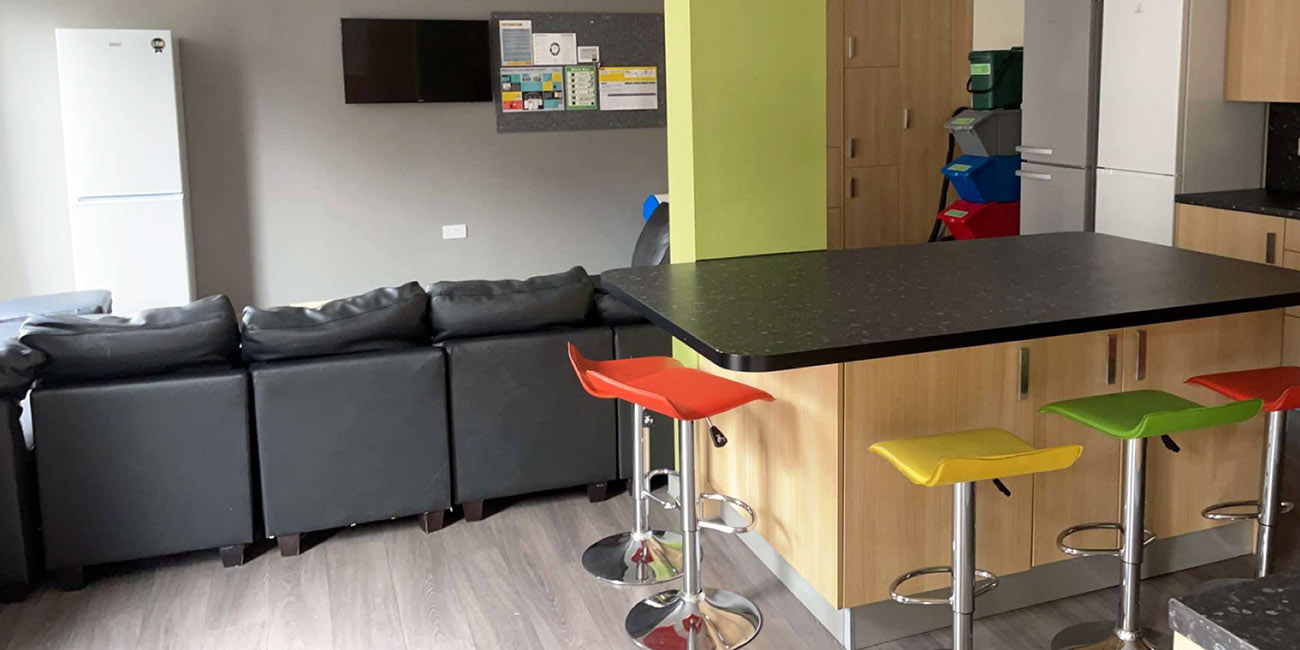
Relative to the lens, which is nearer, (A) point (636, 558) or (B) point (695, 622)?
(B) point (695, 622)

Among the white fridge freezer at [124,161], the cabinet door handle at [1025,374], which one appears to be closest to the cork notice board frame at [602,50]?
the white fridge freezer at [124,161]

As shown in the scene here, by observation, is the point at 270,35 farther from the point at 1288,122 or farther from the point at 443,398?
the point at 1288,122

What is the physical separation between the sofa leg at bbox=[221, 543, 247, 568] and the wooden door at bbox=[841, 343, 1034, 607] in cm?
196

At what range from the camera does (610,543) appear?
380 cm

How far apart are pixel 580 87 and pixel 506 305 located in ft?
15.0

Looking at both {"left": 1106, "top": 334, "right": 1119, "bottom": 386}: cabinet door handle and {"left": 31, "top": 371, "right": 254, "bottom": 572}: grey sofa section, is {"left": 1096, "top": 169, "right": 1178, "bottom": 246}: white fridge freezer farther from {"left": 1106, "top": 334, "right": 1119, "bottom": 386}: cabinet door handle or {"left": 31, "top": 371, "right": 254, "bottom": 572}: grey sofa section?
{"left": 31, "top": 371, "right": 254, "bottom": 572}: grey sofa section

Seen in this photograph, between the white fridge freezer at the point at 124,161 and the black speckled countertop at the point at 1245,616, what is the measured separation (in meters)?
6.77

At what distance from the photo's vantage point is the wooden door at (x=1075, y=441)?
310 centimetres

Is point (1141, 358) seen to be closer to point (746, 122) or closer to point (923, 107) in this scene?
A: point (746, 122)

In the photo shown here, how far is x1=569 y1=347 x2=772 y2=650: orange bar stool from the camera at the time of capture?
2.97m

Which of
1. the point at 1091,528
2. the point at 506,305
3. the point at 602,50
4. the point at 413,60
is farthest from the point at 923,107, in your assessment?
the point at 1091,528

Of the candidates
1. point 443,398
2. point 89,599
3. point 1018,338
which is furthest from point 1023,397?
point 89,599

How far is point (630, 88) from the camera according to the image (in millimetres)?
8328

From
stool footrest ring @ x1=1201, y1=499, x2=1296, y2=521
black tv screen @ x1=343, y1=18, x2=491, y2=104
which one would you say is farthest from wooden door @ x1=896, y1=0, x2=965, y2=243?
stool footrest ring @ x1=1201, y1=499, x2=1296, y2=521
